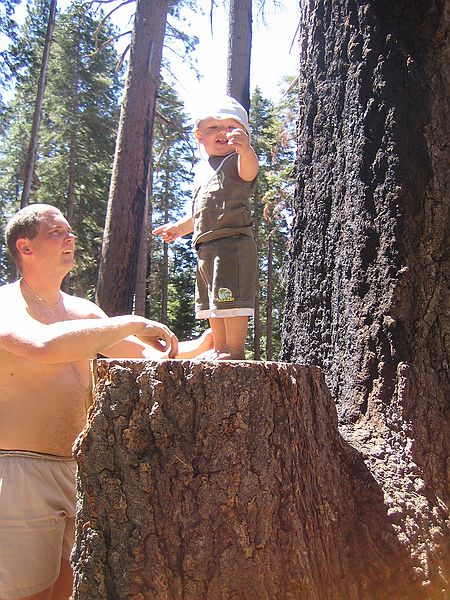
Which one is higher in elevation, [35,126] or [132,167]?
[35,126]

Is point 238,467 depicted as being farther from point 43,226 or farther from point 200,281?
point 200,281

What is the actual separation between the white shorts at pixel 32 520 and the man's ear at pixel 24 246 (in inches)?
34.8

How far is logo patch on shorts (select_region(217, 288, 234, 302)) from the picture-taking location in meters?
2.98

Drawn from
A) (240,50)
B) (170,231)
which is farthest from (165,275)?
(170,231)

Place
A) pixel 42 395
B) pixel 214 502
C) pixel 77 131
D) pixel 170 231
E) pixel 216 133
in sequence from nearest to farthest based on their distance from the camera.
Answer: pixel 214 502, pixel 42 395, pixel 216 133, pixel 170 231, pixel 77 131

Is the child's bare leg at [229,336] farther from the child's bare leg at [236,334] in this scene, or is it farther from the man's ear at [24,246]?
the man's ear at [24,246]

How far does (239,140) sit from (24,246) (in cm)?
120

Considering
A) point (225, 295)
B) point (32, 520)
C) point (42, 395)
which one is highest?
point (225, 295)

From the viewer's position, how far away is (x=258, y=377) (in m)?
1.53

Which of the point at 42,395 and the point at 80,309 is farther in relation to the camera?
the point at 80,309

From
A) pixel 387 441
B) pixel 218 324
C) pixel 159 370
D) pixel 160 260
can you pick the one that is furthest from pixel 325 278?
pixel 160 260

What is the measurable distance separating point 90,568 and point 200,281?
201 centimetres

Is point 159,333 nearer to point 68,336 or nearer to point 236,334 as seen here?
point 68,336

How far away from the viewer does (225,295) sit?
2.99 m
